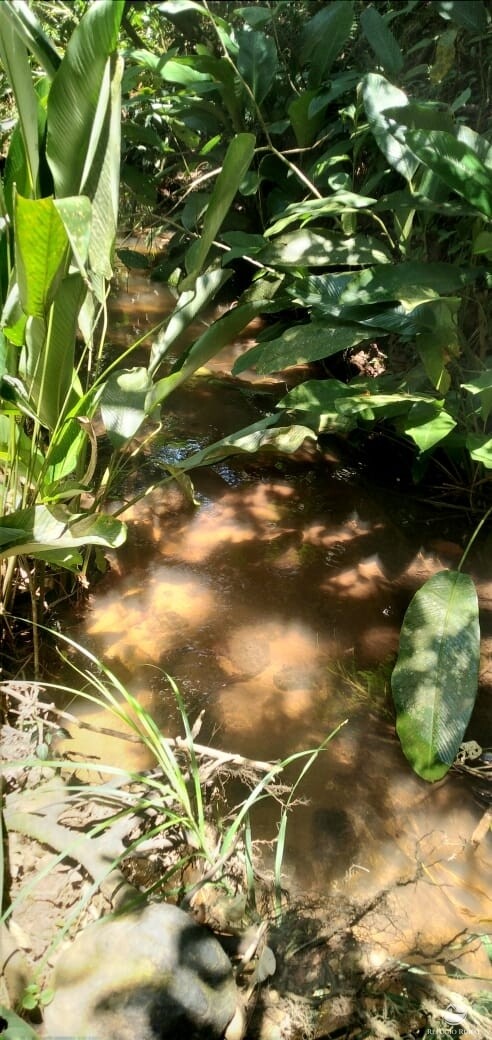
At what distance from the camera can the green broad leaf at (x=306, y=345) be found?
5.29ft

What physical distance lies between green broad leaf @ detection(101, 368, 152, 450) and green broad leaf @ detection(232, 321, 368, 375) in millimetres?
522

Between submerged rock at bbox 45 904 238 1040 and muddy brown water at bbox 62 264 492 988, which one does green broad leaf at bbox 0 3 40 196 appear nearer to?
muddy brown water at bbox 62 264 492 988

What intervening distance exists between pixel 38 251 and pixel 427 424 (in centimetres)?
88

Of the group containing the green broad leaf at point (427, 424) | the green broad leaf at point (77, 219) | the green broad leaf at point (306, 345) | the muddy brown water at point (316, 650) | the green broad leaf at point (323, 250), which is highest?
the green broad leaf at point (77, 219)

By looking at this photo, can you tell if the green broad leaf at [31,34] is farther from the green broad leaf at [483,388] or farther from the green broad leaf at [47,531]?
the green broad leaf at [483,388]

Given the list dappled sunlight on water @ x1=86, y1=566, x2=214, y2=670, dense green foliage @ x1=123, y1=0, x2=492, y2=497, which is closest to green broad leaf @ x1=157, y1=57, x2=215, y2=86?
dense green foliage @ x1=123, y1=0, x2=492, y2=497

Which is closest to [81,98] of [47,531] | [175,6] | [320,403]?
[47,531]

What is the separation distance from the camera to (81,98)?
102cm

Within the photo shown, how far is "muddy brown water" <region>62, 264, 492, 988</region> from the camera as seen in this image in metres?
1.03

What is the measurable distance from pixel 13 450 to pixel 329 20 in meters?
1.77

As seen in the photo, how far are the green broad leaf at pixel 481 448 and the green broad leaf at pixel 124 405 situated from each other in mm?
682

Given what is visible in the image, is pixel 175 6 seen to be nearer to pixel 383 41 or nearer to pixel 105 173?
pixel 383 41

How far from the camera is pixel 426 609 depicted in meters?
1.32

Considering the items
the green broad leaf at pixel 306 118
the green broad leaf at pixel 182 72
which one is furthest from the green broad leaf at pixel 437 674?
the green broad leaf at pixel 182 72
